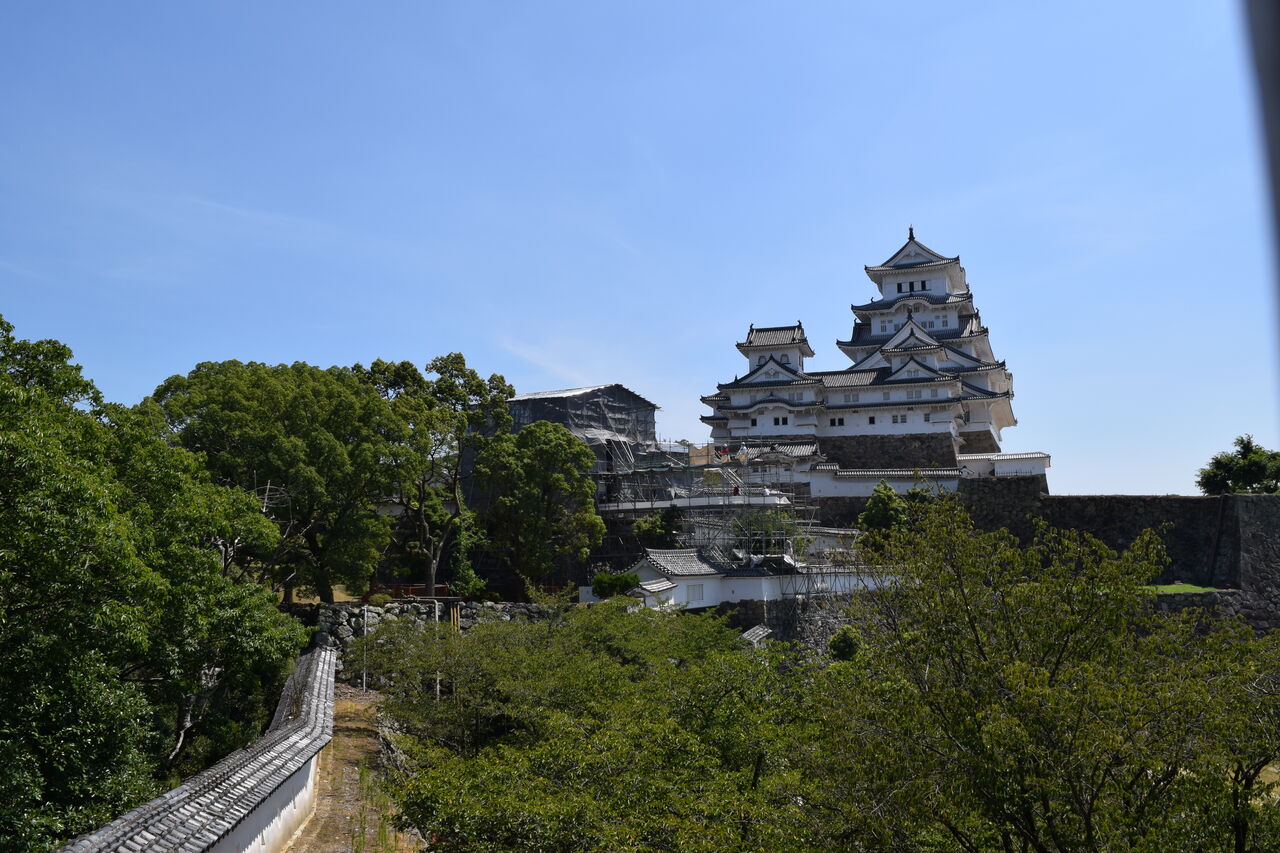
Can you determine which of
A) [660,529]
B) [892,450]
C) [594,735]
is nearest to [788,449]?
[892,450]

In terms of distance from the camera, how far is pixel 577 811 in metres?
8.31

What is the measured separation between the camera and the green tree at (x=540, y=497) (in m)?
30.4

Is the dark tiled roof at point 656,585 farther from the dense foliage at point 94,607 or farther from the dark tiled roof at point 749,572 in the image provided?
the dense foliage at point 94,607

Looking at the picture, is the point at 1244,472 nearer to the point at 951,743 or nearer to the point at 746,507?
the point at 746,507

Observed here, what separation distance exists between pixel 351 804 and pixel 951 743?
8.27 metres

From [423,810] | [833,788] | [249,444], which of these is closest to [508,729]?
[423,810]

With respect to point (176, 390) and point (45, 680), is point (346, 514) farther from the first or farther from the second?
point (45, 680)

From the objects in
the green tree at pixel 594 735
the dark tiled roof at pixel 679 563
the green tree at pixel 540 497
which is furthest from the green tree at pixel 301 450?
the dark tiled roof at pixel 679 563

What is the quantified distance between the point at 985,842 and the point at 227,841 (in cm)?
644

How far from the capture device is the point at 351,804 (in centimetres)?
1256

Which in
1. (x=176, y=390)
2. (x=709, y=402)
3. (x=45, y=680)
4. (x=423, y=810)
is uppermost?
(x=709, y=402)

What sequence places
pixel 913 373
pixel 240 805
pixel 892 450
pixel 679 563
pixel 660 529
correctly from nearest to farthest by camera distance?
Answer: pixel 240 805 < pixel 679 563 < pixel 660 529 < pixel 892 450 < pixel 913 373

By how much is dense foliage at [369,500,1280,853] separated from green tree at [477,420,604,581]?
17925mm

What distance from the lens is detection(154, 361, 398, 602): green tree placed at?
894 inches
